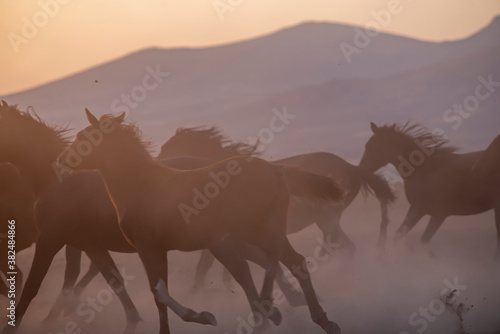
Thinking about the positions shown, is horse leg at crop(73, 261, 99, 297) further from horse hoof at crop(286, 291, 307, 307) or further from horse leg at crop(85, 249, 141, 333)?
horse hoof at crop(286, 291, 307, 307)

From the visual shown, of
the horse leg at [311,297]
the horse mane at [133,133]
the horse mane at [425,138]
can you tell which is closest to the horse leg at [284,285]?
the horse leg at [311,297]

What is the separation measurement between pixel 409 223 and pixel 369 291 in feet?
4.68

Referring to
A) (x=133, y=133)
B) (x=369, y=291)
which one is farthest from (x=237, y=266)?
(x=369, y=291)

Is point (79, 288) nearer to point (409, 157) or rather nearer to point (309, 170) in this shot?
point (309, 170)

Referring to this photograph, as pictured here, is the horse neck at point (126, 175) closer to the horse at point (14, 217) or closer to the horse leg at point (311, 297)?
the horse leg at point (311, 297)

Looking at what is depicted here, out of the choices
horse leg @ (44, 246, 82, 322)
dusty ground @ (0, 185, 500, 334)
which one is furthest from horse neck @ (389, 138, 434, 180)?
horse leg @ (44, 246, 82, 322)

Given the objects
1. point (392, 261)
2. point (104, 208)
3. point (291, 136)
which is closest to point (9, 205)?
point (104, 208)

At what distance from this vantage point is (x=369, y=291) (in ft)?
21.7

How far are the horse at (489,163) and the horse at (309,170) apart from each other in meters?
1.00

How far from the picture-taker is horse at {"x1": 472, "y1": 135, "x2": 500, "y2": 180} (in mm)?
6789

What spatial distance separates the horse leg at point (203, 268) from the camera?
7.13 meters

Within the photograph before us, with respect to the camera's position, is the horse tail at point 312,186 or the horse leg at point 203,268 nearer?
the horse tail at point 312,186

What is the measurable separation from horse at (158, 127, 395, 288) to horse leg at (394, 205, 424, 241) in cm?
24

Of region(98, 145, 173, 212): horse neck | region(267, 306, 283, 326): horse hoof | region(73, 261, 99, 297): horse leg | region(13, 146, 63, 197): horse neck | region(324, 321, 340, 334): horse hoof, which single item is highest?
region(98, 145, 173, 212): horse neck
